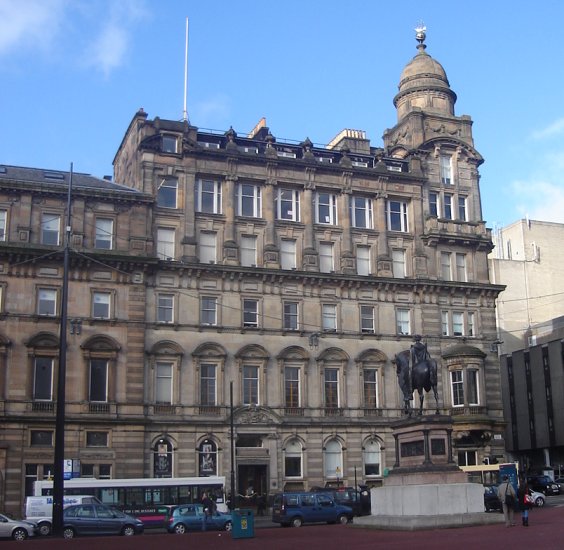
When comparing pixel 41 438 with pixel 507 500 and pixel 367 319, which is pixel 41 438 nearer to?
pixel 367 319

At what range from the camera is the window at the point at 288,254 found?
6462 centimetres

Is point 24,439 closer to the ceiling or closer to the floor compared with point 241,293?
closer to the floor

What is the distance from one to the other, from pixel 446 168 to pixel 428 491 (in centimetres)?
4116

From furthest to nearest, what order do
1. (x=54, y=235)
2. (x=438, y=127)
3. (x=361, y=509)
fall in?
(x=438, y=127), (x=54, y=235), (x=361, y=509)

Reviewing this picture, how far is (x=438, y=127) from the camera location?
7231cm

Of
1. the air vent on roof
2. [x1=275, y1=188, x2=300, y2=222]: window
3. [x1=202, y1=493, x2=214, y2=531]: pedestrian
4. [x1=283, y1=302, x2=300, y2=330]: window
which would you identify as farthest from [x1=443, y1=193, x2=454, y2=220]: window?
[x1=202, y1=493, x2=214, y2=531]: pedestrian

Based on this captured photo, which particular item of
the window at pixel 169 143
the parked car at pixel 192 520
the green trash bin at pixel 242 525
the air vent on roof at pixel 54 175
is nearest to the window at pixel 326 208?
the window at pixel 169 143

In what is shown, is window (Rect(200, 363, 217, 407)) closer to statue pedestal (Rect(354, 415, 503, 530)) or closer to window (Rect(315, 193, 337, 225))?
window (Rect(315, 193, 337, 225))

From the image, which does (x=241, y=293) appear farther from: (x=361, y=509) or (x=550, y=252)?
(x=550, y=252)

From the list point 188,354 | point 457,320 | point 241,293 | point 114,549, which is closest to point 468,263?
point 457,320

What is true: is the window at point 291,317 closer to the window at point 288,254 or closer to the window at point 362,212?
the window at point 288,254

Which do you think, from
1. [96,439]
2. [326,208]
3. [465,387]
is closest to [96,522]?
[96,439]

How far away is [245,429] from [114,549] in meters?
30.7

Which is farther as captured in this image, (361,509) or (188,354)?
(188,354)
